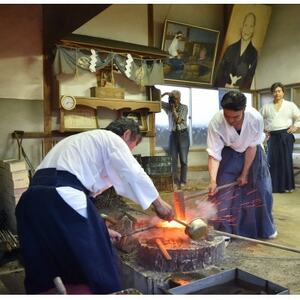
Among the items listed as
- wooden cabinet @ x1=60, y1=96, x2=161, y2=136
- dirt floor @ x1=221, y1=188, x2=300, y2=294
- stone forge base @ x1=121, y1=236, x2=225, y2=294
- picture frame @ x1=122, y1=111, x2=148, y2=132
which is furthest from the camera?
picture frame @ x1=122, y1=111, x2=148, y2=132

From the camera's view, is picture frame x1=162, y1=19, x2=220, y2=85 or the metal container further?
picture frame x1=162, y1=19, x2=220, y2=85

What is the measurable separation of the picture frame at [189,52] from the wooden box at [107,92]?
4.86 ft

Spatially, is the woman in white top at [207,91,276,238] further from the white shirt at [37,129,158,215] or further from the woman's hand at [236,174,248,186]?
the white shirt at [37,129,158,215]

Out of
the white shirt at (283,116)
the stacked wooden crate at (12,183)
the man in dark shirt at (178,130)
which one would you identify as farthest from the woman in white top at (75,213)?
the white shirt at (283,116)

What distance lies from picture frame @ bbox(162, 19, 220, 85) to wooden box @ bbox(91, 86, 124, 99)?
1.48m

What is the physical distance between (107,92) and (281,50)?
443 cm

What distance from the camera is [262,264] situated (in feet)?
9.26

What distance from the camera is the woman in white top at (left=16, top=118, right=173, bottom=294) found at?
6.41ft

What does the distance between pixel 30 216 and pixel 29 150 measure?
141 inches

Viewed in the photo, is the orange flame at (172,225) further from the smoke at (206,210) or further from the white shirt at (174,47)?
the white shirt at (174,47)

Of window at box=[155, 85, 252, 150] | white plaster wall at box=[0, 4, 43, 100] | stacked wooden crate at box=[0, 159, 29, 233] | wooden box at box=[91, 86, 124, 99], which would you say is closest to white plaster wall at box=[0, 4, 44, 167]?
white plaster wall at box=[0, 4, 43, 100]

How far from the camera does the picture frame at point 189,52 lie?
698cm

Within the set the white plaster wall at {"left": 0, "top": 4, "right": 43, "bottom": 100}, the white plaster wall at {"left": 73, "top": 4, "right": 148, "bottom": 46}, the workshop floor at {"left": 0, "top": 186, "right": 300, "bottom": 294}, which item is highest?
the white plaster wall at {"left": 73, "top": 4, "right": 148, "bottom": 46}

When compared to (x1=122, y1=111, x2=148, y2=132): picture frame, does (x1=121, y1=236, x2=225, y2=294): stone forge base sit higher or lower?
lower
